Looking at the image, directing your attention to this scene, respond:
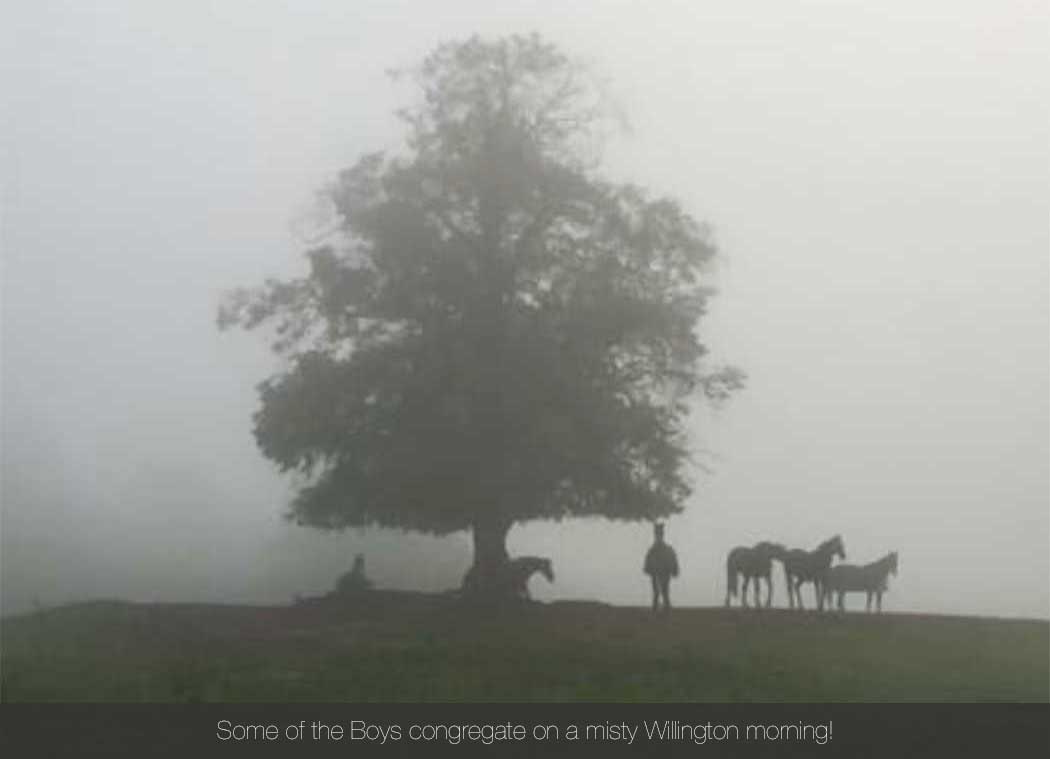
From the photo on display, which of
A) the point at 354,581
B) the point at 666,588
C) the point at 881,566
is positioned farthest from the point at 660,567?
the point at 354,581

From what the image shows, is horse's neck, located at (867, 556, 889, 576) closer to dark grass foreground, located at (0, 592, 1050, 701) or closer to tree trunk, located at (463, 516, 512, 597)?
dark grass foreground, located at (0, 592, 1050, 701)

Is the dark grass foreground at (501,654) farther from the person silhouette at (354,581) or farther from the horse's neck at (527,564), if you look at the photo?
the horse's neck at (527,564)

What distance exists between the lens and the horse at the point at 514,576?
12.9 metres

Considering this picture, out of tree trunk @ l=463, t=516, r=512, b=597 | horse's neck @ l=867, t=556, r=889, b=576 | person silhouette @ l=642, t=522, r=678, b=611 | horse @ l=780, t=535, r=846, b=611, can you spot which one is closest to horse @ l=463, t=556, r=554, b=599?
tree trunk @ l=463, t=516, r=512, b=597

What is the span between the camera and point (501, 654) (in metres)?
11.7

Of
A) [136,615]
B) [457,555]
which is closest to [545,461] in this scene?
[457,555]

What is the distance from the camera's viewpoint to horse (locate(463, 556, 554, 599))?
12875mm

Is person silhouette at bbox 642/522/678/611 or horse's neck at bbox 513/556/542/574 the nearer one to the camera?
person silhouette at bbox 642/522/678/611

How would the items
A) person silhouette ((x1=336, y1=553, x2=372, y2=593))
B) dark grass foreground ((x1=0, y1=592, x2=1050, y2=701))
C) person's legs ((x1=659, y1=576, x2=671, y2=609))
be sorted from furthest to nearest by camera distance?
person's legs ((x1=659, y1=576, x2=671, y2=609)) → person silhouette ((x1=336, y1=553, x2=372, y2=593)) → dark grass foreground ((x1=0, y1=592, x2=1050, y2=701))

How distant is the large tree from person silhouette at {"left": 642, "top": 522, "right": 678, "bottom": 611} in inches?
15.9

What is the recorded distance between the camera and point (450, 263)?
13.7m

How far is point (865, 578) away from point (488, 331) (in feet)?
12.2

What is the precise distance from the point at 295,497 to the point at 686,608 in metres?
3.34

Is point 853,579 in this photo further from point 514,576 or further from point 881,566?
point 514,576
